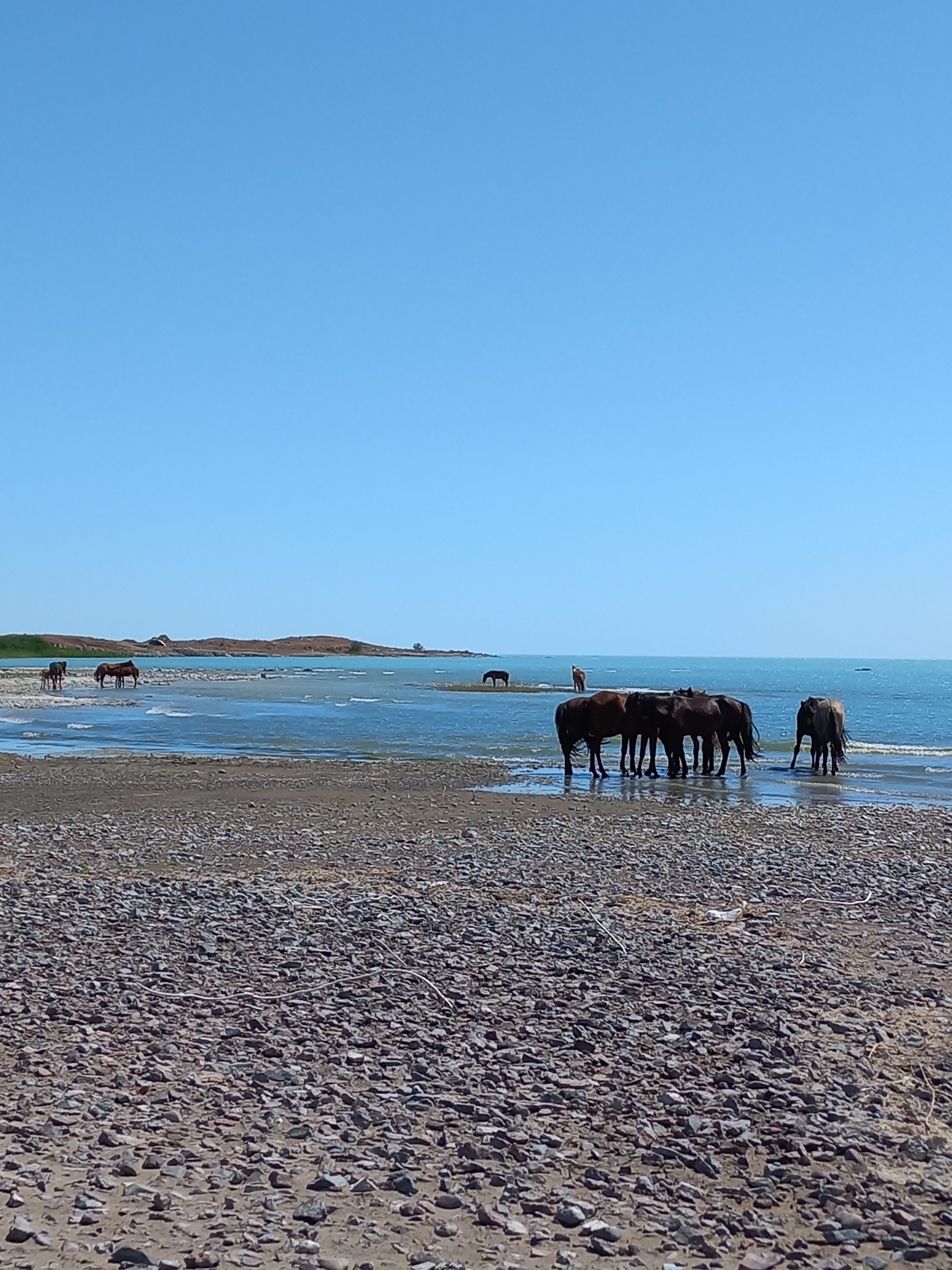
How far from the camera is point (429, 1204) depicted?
17.4 ft

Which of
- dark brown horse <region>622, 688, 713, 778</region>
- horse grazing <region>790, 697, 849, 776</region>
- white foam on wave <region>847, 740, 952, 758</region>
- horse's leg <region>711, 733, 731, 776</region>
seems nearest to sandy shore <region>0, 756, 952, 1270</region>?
horse's leg <region>711, 733, 731, 776</region>

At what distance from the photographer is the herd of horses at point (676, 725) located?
28375 mm

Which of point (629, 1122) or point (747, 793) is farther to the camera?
point (747, 793)

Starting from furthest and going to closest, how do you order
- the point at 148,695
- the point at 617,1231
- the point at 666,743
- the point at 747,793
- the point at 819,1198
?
the point at 148,695 → the point at 666,743 → the point at 747,793 → the point at 819,1198 → the point at 617,1231

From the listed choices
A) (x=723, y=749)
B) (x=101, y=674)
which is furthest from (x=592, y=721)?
(x=101, y=674)

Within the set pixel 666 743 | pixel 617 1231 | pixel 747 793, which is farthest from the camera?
pixel 666 743

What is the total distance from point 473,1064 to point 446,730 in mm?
35679

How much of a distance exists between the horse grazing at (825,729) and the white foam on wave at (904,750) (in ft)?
18.1

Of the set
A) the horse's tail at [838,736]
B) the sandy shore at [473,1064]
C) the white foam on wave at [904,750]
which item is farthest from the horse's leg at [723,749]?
the sandy shore at [473,1064]

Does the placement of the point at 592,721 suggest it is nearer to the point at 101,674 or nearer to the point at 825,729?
the point at 825,729

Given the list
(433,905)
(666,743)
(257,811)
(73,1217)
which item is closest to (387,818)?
(257,811)

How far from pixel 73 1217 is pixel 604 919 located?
645 cm

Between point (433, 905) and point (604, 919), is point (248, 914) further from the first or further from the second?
point (604, 919)

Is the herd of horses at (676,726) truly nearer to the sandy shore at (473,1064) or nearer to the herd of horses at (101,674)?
the sandy shore at (473,1064)
